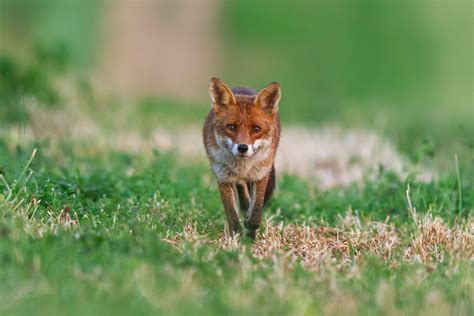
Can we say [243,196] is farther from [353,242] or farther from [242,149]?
[353,242]

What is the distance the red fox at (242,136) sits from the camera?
7.22 m

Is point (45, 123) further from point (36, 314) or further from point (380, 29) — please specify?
point (380, 29)

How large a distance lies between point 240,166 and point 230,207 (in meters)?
0.38

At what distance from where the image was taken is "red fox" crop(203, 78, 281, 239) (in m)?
7.22

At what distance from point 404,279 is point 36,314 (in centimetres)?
264

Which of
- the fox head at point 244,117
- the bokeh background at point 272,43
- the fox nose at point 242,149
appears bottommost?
the bokeh background at point 272,43

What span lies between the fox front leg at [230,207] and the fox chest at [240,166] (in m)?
0.07

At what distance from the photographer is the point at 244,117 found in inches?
285

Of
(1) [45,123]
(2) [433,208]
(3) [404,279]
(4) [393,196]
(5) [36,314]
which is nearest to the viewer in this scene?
(5) [36,314]

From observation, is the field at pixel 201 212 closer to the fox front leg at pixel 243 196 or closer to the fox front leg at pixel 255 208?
the fox front leg at pixel 255 208

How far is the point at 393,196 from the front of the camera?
8.65m

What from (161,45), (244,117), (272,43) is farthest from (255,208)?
(272,43)

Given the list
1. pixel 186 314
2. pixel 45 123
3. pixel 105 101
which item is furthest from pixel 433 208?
pixel 105 101

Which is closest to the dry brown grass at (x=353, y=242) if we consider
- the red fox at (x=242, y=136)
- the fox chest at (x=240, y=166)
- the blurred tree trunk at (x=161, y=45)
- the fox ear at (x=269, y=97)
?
the red fox at (x=242, y=136)
